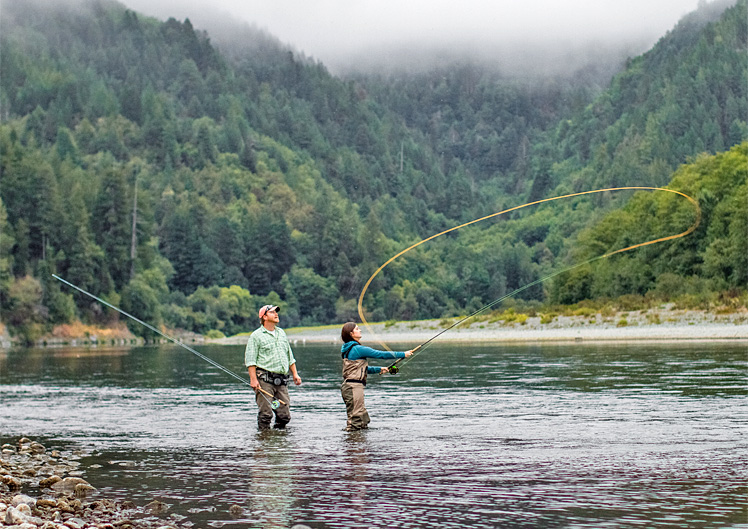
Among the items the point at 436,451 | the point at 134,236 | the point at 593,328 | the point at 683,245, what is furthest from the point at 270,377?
the point at 134,236

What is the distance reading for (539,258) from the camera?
558ft

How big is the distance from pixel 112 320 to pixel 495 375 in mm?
83301

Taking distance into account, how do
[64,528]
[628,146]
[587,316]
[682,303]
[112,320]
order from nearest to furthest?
[64,528]
[682,303]
[587,316]
[112,320]
[628,146]

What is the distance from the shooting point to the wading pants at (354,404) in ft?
51.9

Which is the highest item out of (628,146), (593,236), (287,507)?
(628,146)

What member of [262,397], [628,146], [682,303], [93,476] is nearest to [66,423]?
[262,397]

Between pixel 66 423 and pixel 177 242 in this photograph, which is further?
pixel 177 242

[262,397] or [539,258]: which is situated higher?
[539,258]

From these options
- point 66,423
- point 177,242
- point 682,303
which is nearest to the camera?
point 66,423

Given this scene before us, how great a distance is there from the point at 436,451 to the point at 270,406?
3745 millimetres

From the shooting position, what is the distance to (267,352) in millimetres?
16359

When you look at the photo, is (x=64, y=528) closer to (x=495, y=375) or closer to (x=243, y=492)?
(x=243, y=492)

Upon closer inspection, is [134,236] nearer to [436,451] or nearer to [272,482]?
[436,451]

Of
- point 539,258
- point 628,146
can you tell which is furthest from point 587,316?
point 628,146
